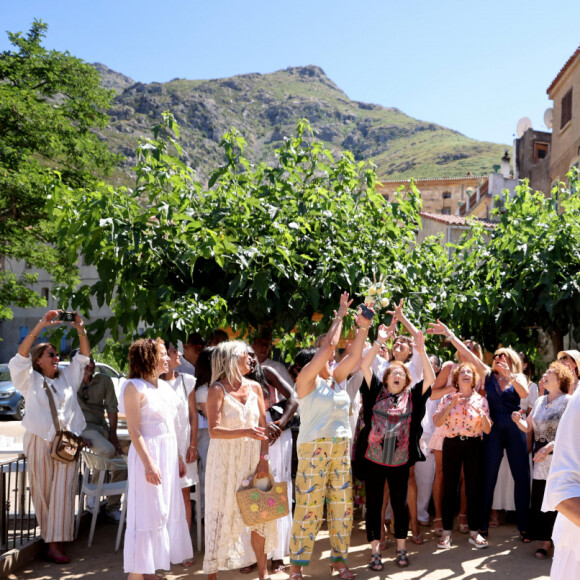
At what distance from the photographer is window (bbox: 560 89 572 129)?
71.4 ft

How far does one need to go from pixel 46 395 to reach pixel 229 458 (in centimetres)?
198

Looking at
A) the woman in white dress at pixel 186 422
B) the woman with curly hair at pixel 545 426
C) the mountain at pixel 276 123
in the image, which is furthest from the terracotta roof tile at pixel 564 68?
the mountain at pixel 276 123

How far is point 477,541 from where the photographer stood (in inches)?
259

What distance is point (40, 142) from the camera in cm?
2052

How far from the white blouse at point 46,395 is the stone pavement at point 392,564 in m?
1.13

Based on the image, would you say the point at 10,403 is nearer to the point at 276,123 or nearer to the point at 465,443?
the point at 465,443

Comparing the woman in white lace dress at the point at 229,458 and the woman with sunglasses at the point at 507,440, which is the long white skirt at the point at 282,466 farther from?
the woman with sunglasses at the point at 507,440

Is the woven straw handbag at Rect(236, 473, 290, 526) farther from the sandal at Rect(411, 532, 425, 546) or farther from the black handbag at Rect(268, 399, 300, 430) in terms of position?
the sandal at Rect(411, 532, 425, 546)

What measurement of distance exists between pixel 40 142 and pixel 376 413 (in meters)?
17.3

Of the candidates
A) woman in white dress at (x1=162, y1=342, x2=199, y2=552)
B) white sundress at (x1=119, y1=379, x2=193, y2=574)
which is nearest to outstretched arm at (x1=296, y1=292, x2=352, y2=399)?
white sundress at (x1=119, y1=379, x2=193, y2=574)

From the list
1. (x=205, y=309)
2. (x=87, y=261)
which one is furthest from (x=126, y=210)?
(x=205, y=309)

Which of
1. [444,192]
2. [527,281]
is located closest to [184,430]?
[527,281]

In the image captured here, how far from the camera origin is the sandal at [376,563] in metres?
5.92

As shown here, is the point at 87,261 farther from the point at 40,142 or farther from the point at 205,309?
the point at 40,142
